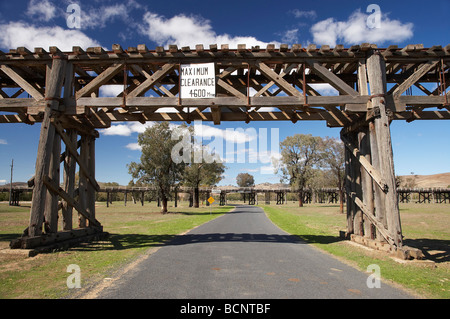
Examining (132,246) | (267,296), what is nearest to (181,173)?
(132,246)

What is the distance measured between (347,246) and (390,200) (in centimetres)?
252

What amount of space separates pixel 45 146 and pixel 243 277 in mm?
7328

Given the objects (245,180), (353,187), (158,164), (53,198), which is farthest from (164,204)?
(245,180)

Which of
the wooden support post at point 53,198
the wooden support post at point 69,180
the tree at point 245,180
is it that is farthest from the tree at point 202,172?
the tree at point 245,180

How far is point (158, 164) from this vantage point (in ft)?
125

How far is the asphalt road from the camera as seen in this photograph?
4.92m

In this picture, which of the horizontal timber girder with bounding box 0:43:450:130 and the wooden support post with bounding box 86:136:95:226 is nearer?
the horizontal timber girder with bounding box 0:43:450:130

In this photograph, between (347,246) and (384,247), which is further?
(347,246)

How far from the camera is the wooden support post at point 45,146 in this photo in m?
8.74

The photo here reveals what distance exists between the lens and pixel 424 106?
9461 millimetres

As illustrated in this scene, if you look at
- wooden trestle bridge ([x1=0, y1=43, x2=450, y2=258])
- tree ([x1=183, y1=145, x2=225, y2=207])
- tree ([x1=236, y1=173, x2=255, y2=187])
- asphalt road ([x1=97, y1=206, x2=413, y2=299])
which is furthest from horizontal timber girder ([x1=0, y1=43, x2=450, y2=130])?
tree ([x1=236, y1=173, x2=255, y2=187])

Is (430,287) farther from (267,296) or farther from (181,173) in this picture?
(181,173)

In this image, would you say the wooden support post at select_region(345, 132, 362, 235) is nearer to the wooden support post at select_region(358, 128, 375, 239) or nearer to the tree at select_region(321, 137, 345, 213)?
the wooden support post at select_region(358, 128, 375, 239)

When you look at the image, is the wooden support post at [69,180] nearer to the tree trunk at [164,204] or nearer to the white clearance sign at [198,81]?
Answer: the white clearance sign at [198,81]
